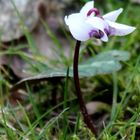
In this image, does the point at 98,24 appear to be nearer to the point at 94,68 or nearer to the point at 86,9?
the point at 86,9

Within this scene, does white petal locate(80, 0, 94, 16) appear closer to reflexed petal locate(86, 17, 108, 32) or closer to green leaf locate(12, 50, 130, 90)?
reflexed petal locate(86, 17, 108, 32)

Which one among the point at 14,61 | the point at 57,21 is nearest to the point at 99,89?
the point at 14,61

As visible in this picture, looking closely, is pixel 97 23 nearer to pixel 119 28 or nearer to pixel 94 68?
pixel 119 28

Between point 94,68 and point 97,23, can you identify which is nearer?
point 97,23

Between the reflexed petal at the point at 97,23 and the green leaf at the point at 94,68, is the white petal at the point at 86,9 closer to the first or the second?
the reflexed petal at the point at 97,23

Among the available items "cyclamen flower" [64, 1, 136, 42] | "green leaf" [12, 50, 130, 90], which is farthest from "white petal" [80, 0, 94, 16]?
"green leaf" [12, 50, 130, 90]

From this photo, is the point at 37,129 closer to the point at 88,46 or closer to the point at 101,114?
the point at 101,114

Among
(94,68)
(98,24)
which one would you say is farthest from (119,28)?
(94,68)

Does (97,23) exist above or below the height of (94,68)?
above
